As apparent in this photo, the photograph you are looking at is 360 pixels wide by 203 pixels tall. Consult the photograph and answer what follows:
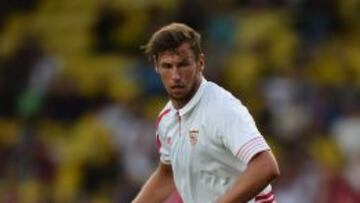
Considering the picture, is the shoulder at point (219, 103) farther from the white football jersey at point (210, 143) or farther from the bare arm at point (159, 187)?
the bare arm at point (159, 187)

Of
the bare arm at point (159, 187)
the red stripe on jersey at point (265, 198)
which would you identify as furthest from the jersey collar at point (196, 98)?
the bare arm at point (159, 187)

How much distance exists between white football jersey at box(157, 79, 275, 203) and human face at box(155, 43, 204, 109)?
90 mm

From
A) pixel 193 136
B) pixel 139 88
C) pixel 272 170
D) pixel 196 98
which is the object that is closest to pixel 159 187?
pixel 193 136

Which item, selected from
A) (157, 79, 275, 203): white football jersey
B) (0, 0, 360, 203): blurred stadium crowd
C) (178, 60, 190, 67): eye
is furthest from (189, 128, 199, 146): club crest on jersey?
(0, 0, 360, 203): blurred stadium crowd

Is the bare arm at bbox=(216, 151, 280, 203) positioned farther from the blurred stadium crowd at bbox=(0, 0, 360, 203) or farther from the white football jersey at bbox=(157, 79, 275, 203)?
the blurred stadium crowd at bbox=(0, 0, 360, 203)

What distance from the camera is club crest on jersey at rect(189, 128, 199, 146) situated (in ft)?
22.1

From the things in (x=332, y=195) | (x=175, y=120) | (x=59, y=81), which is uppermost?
(x=175, y=120)

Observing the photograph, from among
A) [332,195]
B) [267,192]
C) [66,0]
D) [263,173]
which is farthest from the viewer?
[66,0]

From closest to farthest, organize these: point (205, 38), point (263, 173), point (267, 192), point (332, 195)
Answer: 1. point (263, 173)
2. point (267, 192)
3. point (332, 195)
4. point (205, 38)

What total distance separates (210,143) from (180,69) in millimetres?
388

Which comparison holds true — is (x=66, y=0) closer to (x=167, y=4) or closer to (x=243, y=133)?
(x=167, y=4)

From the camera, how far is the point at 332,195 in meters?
12.0

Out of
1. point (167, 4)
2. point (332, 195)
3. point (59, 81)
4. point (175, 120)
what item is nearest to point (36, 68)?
point (59, 81)

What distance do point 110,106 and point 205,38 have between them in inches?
48.1
